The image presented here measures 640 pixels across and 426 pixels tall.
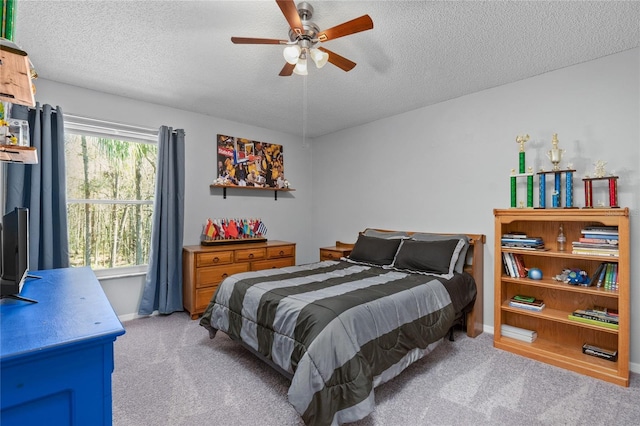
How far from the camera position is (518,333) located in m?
2.80

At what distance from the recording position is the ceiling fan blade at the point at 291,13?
5.17ft

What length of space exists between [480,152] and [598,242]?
1.32 metres

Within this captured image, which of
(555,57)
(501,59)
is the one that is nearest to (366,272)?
(501,59)

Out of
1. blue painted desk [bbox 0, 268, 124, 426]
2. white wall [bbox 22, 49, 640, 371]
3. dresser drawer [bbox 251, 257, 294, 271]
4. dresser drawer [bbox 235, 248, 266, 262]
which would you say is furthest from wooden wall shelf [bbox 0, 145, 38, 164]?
dresser drawer [bbox 251, 257, 294, 271]

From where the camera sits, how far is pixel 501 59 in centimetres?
259

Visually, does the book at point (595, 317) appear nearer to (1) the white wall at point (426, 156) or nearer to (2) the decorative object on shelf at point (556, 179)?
(1) the white wall at point (426, 156)

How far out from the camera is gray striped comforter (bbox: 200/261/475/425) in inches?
66.4

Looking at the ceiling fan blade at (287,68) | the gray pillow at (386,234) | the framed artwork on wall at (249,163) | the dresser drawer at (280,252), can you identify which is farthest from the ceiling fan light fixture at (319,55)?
the dresser drawer at (280,252)

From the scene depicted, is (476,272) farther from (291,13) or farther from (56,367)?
(56,367)

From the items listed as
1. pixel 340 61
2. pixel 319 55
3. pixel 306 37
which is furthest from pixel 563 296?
pixel 306 37

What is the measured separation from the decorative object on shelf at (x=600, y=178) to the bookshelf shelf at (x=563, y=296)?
0.15 meters

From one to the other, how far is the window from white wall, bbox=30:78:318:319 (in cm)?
20

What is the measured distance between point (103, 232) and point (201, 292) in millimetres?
1312

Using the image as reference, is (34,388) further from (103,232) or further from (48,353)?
(103,232)
